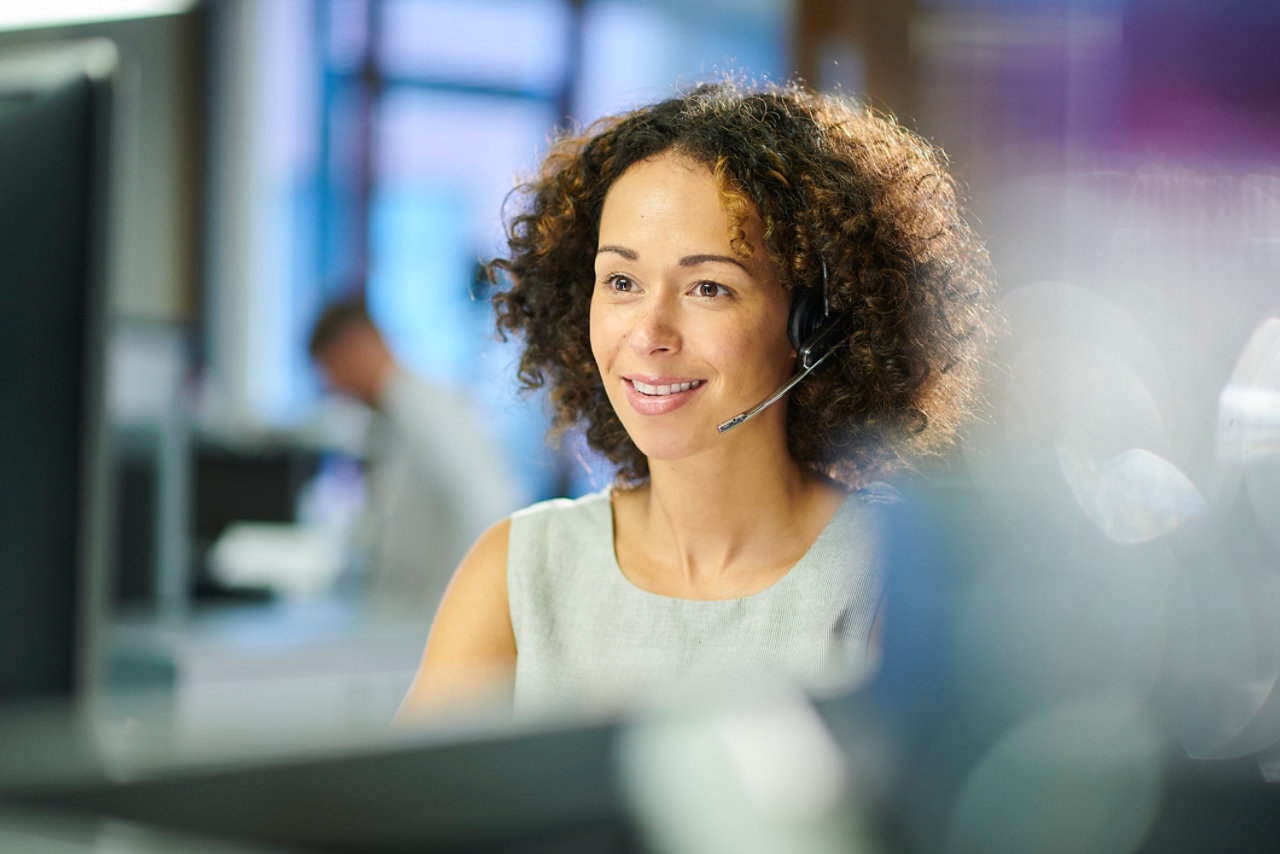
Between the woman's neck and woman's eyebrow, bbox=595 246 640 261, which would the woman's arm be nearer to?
the woman's neck

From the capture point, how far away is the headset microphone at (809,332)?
0.96 m

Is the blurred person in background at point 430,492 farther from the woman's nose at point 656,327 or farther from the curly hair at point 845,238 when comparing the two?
the woman's nose at point 656,327

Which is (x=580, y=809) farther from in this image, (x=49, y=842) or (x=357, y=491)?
(x=357, y=491)

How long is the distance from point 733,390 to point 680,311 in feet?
0.27

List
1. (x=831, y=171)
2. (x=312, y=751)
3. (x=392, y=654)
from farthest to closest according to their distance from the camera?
1. (x=392, y=654)
2. (x=831, y=171)
3. (x=312, y=751)

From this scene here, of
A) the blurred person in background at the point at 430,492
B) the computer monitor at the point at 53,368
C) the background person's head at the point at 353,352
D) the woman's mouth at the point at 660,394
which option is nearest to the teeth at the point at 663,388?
the woman's mouth at the point at 660,394

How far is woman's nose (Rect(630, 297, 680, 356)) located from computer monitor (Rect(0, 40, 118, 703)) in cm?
41

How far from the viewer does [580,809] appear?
261 mm

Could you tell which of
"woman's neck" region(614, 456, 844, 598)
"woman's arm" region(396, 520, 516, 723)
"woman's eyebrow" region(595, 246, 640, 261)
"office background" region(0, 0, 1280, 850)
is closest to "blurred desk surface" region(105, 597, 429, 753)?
"office background" region(0, 0, 1280, 850)

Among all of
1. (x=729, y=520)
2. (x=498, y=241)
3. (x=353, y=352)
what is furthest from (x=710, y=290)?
(x=353, y=352)

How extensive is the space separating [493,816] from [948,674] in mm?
112

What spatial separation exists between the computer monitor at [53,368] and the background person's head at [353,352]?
2096 millimetres

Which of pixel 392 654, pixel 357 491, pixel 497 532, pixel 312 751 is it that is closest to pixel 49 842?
pixel 312 751

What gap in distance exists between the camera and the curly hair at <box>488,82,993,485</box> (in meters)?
0.93
